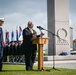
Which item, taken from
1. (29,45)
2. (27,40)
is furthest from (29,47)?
(27,40)

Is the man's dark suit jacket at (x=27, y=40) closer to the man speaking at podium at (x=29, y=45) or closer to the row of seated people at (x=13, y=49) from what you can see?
the man speaking at podium at (x=29, y=45)

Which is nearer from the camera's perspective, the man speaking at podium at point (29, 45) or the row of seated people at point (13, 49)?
the man speaking at podium at point (29, 45)

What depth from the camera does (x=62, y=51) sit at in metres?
24.2

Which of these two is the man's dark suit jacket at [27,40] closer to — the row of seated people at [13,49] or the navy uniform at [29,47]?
the navy uniform at [29,47]

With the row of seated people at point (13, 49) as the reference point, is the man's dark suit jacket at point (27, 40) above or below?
above

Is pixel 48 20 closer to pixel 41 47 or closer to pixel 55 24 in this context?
pixel 55 24

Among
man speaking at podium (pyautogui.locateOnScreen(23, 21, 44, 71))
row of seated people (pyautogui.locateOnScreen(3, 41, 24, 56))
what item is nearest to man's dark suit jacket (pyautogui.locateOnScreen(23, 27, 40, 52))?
man speaking at podium (pyautogui.locateOnScreen(23, 21, 44, 71))

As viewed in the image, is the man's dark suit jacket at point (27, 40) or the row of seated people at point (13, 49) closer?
the man's dark suit jacket at point (27, 40)

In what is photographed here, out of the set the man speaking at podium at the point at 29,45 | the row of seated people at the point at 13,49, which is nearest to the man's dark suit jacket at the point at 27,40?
the man speaking at podium at the point at 29,45

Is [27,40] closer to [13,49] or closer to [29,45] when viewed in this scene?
[29,45]

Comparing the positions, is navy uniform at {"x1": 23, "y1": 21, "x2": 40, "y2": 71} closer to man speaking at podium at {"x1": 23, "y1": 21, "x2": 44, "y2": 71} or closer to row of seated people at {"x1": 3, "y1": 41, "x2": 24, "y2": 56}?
man speaking at podium at {"x1": 23, "y1": 21, "x2": 44, "y2": 71}

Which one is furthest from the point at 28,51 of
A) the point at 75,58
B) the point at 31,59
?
the point at 75,58

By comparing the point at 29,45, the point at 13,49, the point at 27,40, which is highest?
the point at 27,40

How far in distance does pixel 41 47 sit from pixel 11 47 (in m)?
1.31
